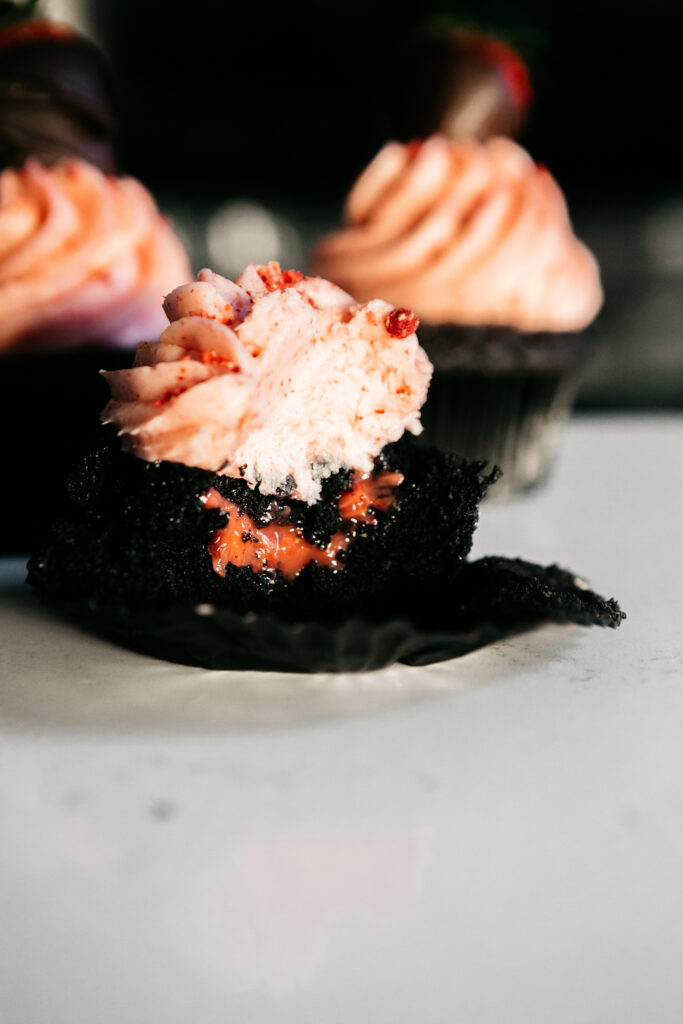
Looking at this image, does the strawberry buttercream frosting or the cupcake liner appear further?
the cupcake liner

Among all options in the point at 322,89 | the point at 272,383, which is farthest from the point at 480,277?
the point at 322,89

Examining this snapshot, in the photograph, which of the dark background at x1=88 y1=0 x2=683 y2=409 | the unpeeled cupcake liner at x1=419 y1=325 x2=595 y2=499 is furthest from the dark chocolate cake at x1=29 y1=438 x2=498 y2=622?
the dark background at x1=88 y1=0 x2=683 y2=409

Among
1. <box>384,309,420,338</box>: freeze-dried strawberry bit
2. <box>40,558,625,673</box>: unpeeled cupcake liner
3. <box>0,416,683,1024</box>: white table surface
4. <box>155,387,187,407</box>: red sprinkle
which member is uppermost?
<box>384,309,420,338</box>: freeze-dried strawberry bit

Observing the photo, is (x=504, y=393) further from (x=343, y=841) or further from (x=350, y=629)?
(x=343, y=841)

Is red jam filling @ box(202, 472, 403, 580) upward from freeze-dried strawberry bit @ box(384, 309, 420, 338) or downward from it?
downward

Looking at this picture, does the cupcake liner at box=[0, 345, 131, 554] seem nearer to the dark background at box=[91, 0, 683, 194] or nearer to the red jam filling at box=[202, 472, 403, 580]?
the red jam filling at box=[202, 472, 403, 580]

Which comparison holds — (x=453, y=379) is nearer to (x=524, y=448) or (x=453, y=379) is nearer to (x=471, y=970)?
(x=524, y=448)

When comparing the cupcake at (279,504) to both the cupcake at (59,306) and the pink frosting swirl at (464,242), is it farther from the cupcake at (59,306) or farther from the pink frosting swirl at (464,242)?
the pink frosting swirl at (464,242)
